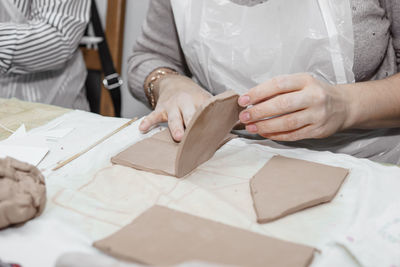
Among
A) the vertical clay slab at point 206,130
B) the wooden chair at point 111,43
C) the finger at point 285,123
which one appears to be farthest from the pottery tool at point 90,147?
the wooden chair at point 111,43

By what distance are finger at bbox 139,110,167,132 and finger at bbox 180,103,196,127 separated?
6 cm

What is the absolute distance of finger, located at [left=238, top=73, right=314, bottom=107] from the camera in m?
0.71

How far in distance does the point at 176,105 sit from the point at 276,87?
27cm

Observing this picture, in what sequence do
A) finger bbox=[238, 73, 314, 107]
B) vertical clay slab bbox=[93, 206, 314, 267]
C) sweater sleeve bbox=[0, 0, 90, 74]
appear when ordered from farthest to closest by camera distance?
sweater sleeve bbox=[0, 0, 90, 74] → finger bbox=[238, 73, 314, 107] → vertical clay slab bbox=[93, 206, 314, 267]

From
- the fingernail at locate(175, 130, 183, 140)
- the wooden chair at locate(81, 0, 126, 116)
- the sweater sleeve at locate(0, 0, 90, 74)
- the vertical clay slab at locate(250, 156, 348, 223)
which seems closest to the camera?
the vertical clay slab at locate(250, 156, 348, 223)

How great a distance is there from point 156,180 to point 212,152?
0.15 metres

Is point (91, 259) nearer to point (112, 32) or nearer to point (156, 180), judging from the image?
point (156, 180)

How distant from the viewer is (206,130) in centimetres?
70

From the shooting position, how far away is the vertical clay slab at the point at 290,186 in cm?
60

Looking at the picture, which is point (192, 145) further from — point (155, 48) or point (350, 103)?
point (155, 48)

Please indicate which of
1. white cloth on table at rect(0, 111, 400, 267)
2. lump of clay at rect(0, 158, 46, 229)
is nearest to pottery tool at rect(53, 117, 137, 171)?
white cloth on table at rect(0, 111, 400, 267)

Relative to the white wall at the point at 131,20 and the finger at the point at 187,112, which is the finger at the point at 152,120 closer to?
the finger at the point at 187,112

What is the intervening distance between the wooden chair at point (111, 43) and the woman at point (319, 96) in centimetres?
55

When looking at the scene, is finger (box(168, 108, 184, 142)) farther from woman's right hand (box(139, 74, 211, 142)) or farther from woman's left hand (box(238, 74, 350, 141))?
woman's left hand (box(238, 74, 350, 141))
